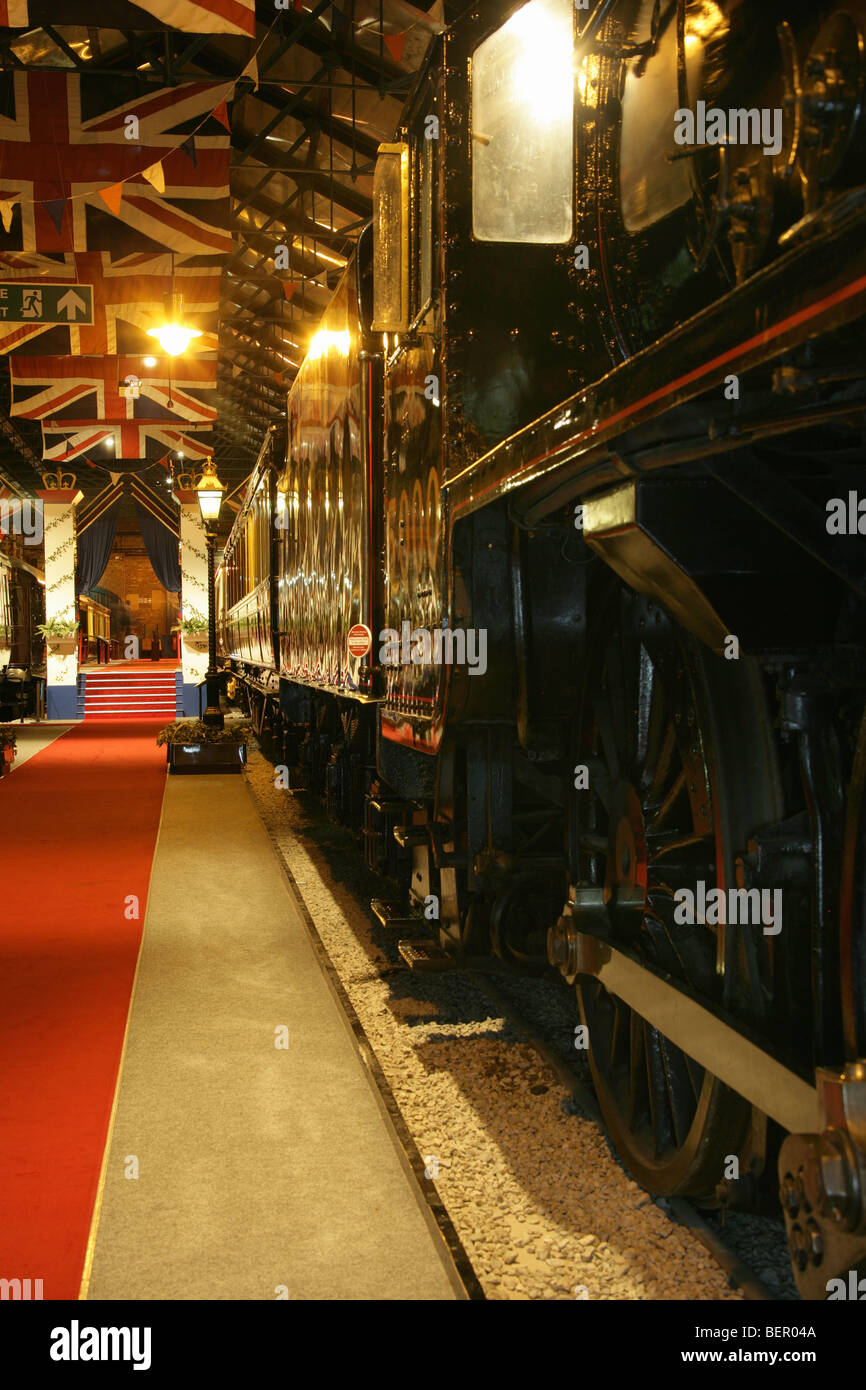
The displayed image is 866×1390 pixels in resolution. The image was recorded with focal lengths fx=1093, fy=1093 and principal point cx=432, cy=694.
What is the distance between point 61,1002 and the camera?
480cm

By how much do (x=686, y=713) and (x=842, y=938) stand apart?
826 mm

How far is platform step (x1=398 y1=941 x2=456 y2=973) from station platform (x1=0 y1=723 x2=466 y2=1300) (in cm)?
41

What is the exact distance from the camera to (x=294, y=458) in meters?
8.58

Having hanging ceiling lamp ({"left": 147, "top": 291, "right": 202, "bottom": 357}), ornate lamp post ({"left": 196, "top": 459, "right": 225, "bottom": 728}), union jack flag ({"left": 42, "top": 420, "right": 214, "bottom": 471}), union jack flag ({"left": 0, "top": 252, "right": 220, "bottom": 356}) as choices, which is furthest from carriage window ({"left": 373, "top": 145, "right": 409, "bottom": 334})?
union jack flag ({"left": 42, "top": 420, "right": 214, "bottom": 471})

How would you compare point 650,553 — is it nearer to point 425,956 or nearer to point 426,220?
point 426,220

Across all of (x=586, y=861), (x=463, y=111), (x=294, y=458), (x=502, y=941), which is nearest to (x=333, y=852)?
(x=294, y=458)

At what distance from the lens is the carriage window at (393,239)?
3977mm

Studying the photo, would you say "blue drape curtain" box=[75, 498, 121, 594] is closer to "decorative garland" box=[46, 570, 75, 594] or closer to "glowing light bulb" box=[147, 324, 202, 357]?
"decorative garland" box=[46, 570, 75, 594]

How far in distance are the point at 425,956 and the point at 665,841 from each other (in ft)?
5.09

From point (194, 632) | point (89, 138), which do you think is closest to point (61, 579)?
point (194, 632)

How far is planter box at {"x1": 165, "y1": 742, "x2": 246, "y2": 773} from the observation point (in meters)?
13.3

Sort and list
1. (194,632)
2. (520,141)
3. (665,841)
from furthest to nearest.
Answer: (194,632) < (520,141) < (665,841)

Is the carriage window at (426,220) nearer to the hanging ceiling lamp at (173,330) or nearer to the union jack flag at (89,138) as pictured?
the union jack flag at (89,138)

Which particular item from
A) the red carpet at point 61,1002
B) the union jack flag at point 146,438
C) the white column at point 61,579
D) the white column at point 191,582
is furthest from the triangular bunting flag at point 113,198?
the white column at point 61,579
